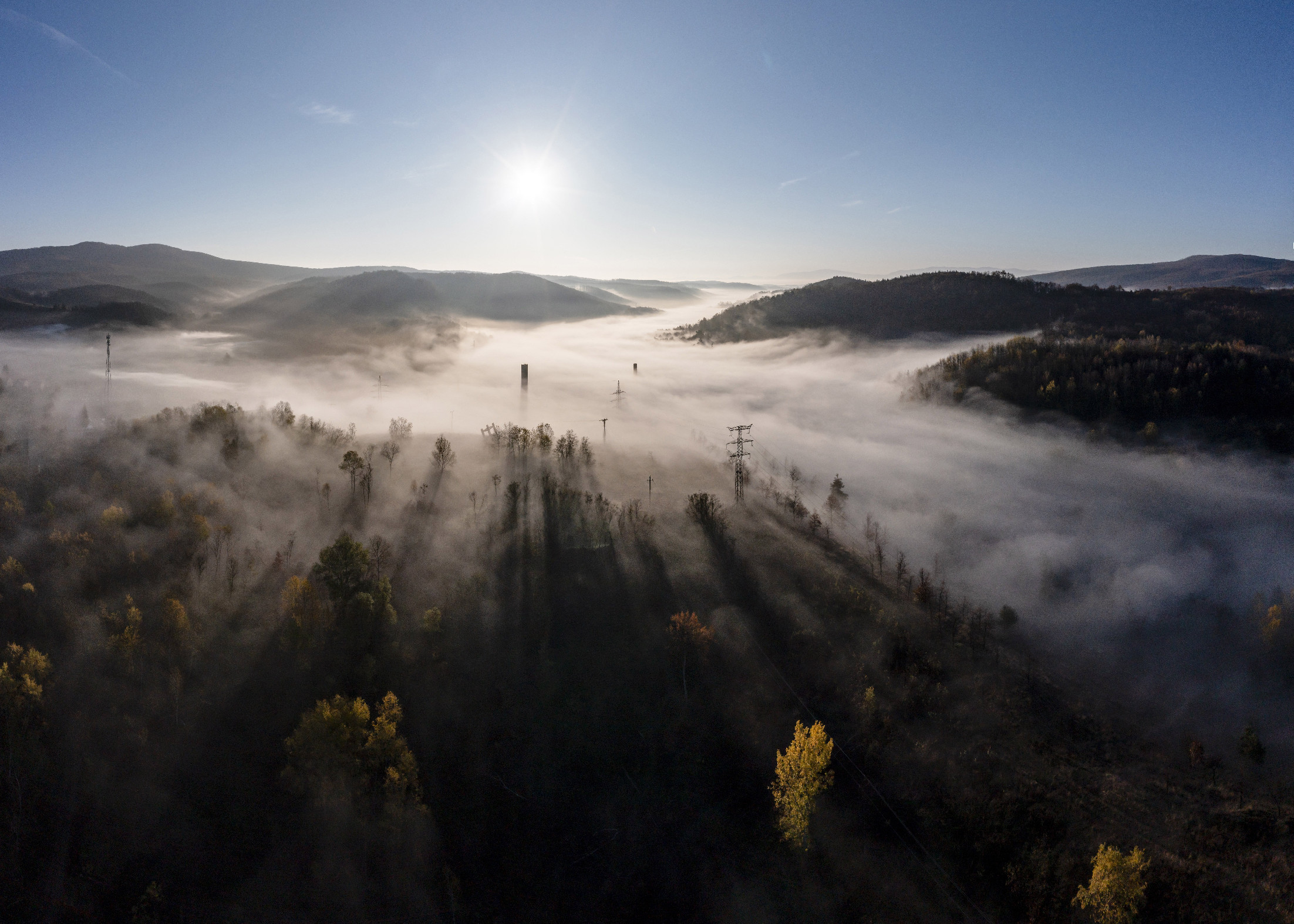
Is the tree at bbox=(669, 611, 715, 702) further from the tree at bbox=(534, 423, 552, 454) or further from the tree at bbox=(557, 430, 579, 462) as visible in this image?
the tree at bbox=(534, 423, 552, 454)

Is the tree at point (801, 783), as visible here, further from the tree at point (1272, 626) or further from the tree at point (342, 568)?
the tree at point (1272, 626)

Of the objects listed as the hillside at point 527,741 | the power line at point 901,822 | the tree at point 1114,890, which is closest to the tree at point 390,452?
the hillside at point 527,741

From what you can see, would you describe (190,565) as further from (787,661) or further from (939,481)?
(939,481)

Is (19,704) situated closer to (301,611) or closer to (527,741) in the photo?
(301,611)

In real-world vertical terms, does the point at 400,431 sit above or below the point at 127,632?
above

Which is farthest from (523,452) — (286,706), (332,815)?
(332,815)

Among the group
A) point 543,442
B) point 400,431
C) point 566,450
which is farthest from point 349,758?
point 400,431

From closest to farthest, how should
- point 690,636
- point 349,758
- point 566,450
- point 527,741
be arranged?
point 349,758 < point 527,741 < point 690,636 < point 566,450

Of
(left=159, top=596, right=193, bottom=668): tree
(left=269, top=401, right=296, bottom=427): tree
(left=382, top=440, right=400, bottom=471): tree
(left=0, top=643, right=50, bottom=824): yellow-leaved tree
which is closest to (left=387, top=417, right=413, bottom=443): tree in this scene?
(left=382, top=440, right=400, bottom=471): tree

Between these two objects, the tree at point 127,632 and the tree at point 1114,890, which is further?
the tree at point 127,632
